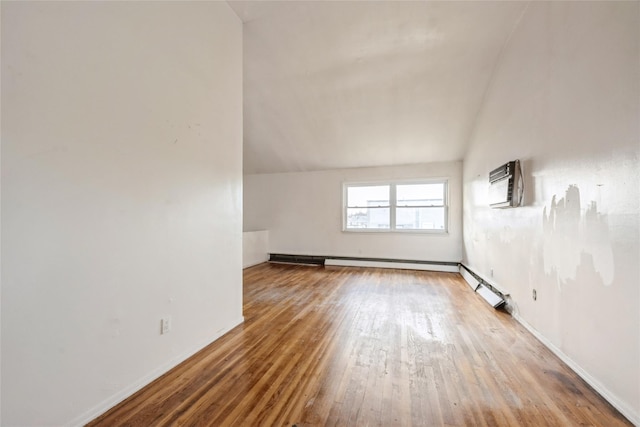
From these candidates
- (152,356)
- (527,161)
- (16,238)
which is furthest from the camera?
(527,161)

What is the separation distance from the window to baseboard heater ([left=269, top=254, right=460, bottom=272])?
2.28 feet

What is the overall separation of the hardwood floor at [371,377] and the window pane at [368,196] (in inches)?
129

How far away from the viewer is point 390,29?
9.74 feet

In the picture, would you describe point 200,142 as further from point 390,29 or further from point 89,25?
point 390,29

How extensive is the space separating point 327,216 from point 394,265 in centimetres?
193

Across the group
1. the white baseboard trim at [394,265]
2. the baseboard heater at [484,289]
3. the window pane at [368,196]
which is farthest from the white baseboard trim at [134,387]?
the window pane at [368,196]

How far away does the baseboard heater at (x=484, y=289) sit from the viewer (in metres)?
3.17

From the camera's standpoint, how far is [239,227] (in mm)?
2725

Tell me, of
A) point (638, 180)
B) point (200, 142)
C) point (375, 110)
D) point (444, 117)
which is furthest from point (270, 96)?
point (638, 180)

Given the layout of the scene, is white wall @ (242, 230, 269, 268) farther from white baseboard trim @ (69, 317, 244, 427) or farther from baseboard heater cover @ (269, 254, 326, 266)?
white baseboard trim @ (69, 317, 244, 427)

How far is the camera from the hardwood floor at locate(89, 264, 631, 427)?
4.77ft

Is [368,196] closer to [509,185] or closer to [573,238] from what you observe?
[509,185]

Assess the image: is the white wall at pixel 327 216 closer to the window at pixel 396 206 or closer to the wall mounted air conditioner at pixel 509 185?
the window at pixel 396 206

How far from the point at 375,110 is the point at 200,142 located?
3.06 metres
